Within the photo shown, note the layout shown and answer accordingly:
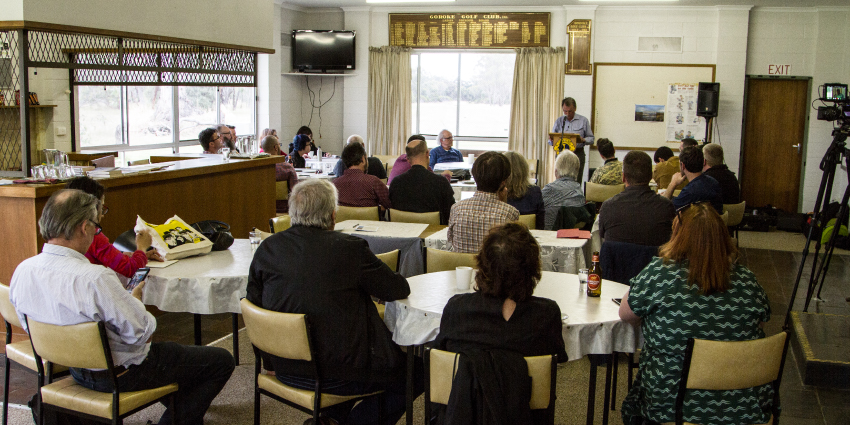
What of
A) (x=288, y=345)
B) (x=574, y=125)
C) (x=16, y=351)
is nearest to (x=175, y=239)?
(x=16, y=351)

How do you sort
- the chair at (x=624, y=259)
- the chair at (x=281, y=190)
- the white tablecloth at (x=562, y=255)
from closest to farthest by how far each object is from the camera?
the chair at (x=624, y=259)
the white tablecloth at (x=562, y=255)
the chair at (x=281, y=190)

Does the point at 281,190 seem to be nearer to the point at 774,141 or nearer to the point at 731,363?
the point at 731,363

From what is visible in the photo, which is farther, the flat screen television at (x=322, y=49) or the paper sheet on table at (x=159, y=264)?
the flat screen television at (x=322, y=49)

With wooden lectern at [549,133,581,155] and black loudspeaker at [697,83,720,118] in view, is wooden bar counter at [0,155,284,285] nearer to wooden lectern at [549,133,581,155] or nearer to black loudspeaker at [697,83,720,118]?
wooden lectern at [549,133,581,155]

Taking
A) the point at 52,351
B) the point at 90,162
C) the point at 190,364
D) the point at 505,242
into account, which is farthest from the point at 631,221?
the point at 90,162

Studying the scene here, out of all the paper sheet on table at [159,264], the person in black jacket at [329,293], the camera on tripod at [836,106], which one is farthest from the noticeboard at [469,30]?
the person in black jacket at [329,293]

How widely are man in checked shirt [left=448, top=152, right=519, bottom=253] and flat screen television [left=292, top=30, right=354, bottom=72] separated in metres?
7.45

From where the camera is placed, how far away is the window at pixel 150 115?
8086 millimetres

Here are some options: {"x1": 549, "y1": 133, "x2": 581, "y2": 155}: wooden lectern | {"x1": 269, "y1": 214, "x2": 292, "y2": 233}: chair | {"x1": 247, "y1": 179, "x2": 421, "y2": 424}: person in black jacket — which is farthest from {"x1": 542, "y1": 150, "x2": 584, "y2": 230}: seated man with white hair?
{"x1": 549, "y1": 133, "x2": 581, "y2": 155}: wooden lectern

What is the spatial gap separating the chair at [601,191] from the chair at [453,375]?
184 inches

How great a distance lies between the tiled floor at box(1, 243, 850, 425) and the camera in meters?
3.92

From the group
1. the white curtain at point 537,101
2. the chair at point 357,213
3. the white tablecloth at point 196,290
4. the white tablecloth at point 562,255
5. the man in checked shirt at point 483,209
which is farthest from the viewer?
the white curtain at point 537,101

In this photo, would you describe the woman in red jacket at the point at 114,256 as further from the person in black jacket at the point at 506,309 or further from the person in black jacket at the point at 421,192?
the person in black jacket at the point at 421,192

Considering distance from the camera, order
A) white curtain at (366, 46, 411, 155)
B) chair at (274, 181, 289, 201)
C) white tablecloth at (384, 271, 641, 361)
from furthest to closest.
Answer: white curtain at (366, 46, 411, 155) → chair at (274, 181, 289, 201) → white tablecloth at (384, 271, 641, 361)
